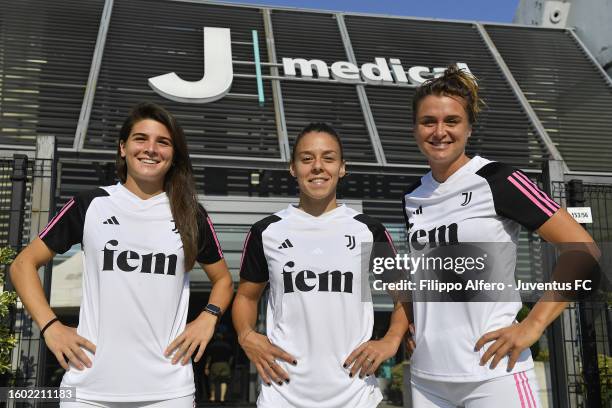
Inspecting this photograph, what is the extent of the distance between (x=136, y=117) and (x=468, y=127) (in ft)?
4.95

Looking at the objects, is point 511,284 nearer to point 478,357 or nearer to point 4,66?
point 478,357

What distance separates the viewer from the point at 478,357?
7.16 ft

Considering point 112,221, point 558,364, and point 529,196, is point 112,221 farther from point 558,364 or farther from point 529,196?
point 558,364

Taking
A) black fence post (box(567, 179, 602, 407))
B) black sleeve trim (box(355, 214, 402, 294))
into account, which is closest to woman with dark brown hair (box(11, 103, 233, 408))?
black sleeve trim (box(355, 214, 402, 294))

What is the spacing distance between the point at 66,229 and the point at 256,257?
876 mm

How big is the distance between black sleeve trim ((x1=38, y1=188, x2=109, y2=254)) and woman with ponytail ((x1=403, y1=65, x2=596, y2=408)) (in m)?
1.51

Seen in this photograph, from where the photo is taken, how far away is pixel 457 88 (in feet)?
7.73

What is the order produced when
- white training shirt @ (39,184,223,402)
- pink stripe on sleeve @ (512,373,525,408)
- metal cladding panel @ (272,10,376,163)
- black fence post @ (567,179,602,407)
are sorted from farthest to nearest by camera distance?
metal cladding panel @ (272,10,376,163)
black fence post @ (567,179,602,407)
white training shirt @ (39,184,223,402)
pink stripe on sleeve @ (512,373,525,408)

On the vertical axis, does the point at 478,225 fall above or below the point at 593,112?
below

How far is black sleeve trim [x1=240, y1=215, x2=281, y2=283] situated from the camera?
2.66 metres

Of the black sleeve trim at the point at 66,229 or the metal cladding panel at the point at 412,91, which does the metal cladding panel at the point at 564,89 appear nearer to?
the metal cladding panel at the point at 412,91

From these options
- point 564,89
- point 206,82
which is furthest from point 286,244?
point 564,89

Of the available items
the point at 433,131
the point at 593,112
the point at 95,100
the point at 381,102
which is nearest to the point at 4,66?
the point at 95,100

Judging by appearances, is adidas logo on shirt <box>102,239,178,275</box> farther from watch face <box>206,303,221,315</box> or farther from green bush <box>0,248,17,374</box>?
green bush <box>0,248,17,374</box>
